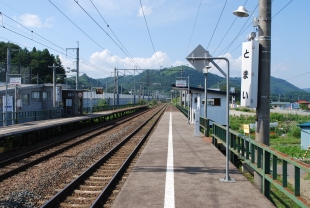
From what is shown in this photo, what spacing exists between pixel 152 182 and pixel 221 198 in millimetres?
1698

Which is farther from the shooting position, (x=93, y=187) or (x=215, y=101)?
(x=215, y=101)

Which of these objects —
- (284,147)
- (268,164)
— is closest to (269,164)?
(268,164)

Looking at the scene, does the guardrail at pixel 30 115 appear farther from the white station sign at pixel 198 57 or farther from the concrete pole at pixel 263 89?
the concrete pole at pixel 263 89

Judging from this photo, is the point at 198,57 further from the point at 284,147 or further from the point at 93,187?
the point at 284,147

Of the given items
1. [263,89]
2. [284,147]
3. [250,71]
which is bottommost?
[284,147]

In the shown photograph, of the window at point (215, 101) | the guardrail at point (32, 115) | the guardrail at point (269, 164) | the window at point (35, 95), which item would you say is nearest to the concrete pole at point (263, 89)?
the guardrail at point (269, 164)

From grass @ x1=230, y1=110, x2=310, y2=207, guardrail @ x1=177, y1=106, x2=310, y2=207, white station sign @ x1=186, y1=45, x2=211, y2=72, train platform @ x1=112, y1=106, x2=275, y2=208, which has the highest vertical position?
white station sign @ x1=186, y1=45, x2=211, y2=72

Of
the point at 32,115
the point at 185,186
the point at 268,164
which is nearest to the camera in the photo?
the point at 268,164

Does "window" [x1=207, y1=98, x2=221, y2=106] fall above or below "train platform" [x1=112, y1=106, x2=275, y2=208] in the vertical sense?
above

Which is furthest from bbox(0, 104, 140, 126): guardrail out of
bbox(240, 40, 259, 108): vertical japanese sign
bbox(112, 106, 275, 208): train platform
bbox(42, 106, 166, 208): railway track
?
bbox(240, 40, 259, 108): vertical japanese sign

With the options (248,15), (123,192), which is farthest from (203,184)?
(248,15)

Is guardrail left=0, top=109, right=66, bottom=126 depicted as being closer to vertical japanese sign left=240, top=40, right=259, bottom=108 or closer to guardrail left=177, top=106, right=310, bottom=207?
guardrail left=177, top=106, right=310, bottom=207

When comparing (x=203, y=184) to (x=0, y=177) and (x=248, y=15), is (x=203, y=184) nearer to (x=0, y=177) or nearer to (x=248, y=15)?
(x=248, y=15)

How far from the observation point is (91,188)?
7324 millimetres
